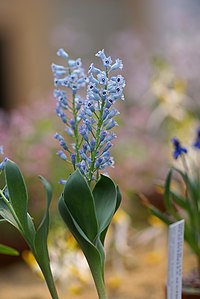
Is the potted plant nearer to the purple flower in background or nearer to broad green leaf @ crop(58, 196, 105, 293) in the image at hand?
the purple flower in background

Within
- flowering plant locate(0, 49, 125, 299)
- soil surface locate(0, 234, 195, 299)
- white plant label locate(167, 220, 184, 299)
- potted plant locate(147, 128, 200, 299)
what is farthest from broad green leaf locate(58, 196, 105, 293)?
soil surface locate(0, 234, 195, 299)

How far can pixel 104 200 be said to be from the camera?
83cm

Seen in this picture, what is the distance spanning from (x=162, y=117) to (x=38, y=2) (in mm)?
3252

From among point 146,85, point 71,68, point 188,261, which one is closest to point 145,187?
point 146,85

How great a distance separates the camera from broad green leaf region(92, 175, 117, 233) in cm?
81

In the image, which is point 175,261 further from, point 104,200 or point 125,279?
point 125,279

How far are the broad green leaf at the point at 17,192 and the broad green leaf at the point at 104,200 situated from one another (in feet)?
0.30

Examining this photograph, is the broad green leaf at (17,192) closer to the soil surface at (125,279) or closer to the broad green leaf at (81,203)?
the broad green leaf at (81,203)

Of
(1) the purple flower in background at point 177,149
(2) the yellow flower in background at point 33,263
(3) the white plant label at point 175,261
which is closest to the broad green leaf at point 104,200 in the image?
(3) the white plant label at point 175,261

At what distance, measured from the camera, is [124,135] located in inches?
69.1

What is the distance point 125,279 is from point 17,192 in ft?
2.16

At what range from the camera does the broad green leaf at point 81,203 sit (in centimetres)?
77

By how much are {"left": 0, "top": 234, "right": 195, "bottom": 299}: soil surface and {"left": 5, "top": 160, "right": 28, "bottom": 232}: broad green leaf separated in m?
0.48

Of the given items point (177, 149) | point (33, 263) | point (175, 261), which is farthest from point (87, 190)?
point (33, 263)
